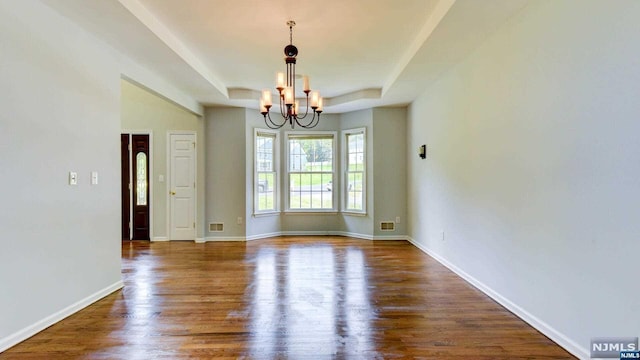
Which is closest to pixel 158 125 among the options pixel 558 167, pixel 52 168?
pixel 52 168

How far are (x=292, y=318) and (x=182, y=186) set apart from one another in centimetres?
428

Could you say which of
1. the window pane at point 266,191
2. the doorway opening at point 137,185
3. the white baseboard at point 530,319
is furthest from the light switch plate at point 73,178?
the white baseboard at point 530,319

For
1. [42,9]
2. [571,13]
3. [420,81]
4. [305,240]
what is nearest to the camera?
[571,13]

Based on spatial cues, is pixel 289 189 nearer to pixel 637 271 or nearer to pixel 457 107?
pixel 457 107

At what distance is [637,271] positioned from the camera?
1707mm

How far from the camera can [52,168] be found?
2.61m

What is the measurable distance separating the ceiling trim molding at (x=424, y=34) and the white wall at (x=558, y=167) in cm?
58

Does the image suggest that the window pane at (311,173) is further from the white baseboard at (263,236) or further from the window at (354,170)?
the white baseboard at (263,236)

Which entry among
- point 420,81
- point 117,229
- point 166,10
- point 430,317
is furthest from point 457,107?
point 117,229

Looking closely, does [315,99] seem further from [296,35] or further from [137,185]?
[137,185]

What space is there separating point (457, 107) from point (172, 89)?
12.3 feet

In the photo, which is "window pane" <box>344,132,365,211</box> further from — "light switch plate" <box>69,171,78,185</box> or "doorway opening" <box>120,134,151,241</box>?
"light switch plate" <box>69,171,78,185</box>

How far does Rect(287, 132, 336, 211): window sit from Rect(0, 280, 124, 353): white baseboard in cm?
382

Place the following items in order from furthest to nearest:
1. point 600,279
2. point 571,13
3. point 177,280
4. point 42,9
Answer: point 177,280
point 42,9
point 571,13
point 600,279
